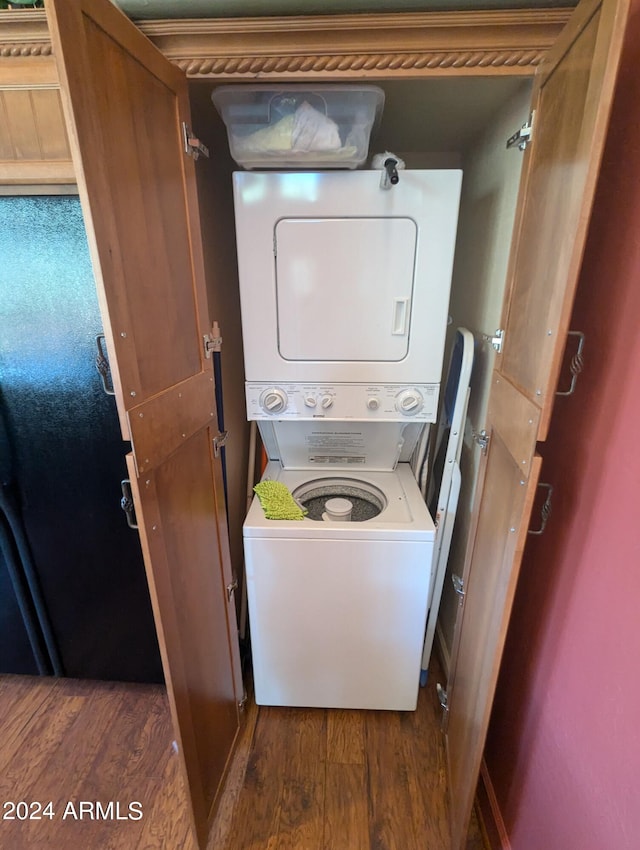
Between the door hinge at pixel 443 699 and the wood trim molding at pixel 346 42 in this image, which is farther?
the door hinge at pixel 443 699

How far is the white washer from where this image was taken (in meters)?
1.40

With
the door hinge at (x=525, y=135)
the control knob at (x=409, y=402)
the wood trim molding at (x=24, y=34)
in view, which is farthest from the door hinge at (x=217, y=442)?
the door hinge at (x=525, y=135)

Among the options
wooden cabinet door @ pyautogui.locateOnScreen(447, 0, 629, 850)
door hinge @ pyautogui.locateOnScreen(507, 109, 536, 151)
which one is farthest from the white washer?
door hinge @ pyautogui.locateOnScreen(507, 109, 536, 151)

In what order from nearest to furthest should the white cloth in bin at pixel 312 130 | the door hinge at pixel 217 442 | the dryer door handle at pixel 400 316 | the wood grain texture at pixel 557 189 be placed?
the wood grain texture at pixel 557 189 < the white cloth in bin at pixel 312 130 < the door hinge at pixel 217 442 < the dryer door handle at pixel 400 316

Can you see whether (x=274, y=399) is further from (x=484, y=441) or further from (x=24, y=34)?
(x=24, y=34)

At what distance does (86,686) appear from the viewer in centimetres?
179

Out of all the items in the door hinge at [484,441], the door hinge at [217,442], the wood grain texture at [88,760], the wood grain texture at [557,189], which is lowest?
the wood grain texture at [88,760]

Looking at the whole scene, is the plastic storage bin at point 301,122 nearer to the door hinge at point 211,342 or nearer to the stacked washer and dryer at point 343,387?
the stacked washer and dryer at point 343,387

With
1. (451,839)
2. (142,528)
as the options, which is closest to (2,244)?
(142,528)

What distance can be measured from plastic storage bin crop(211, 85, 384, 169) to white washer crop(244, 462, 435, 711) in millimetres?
1100

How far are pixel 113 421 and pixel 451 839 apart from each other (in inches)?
64.5

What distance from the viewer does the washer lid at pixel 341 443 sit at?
1654 mm

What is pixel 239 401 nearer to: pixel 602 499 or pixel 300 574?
pixel 300 574

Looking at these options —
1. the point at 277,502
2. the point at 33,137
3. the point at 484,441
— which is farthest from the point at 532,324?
the point at 33,137
